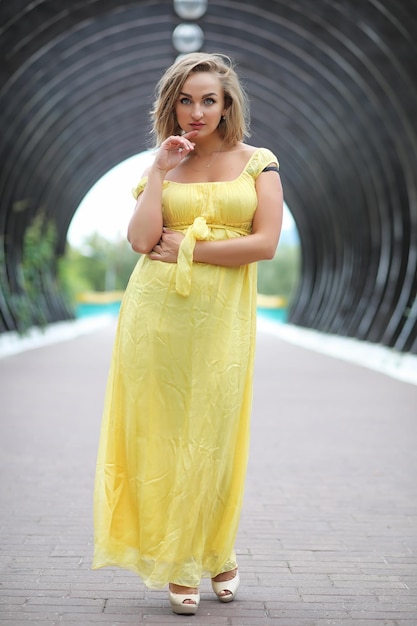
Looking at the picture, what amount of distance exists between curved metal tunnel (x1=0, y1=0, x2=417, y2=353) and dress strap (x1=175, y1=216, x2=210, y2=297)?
11.2 metres

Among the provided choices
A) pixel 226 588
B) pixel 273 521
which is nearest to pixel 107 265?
pixel 273 521

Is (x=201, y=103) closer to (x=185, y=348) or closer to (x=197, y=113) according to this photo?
(x=197, y=113)

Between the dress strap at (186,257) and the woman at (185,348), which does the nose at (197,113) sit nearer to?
the woman at (185,348)

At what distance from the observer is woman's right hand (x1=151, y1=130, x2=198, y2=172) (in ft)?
11.4

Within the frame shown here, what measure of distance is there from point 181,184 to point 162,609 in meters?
1.64

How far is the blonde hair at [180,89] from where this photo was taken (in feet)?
11.7

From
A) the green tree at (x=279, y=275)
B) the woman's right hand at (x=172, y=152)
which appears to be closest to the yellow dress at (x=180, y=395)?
the woman's right hand at (x=172, y=152)

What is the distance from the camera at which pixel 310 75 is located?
20703mm

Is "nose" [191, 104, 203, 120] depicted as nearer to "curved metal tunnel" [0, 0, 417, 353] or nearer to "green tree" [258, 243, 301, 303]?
"curved metal tunnel" [0, 0, 417, 353]

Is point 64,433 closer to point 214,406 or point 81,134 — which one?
point 214,406

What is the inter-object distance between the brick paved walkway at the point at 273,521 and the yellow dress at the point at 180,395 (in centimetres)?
26

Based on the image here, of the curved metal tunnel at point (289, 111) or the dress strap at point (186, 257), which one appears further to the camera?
the curved metal tunnel at point (289, 111)

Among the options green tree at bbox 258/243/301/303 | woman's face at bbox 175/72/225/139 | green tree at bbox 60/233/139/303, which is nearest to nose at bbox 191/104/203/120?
woman's face at bbox 175/72/225/139

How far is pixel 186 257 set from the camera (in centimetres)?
352
